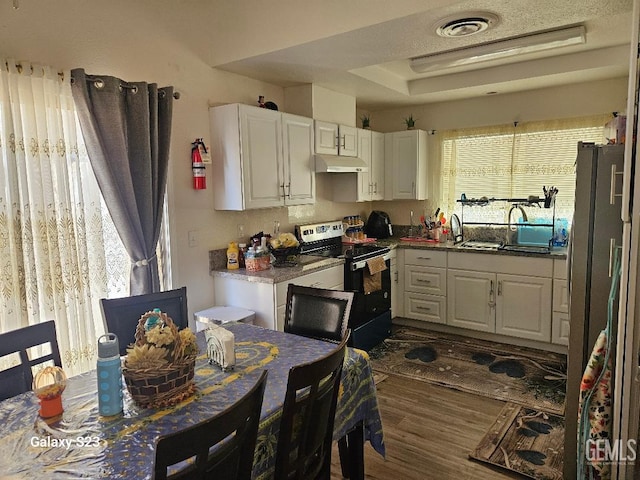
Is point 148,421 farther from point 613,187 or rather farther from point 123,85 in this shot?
point 613,187

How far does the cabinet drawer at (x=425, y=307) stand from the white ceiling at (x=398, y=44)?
79.8 inches

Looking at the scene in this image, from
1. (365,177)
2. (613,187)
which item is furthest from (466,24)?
(365,177)

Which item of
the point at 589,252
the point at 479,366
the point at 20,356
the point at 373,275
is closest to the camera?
the point at 20,356

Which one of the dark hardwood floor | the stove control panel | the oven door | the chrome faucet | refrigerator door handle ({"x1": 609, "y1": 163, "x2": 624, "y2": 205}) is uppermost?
refrigerator door handle ({"x1": 609, "y1": 163, "x2": 624, "y2": 205})

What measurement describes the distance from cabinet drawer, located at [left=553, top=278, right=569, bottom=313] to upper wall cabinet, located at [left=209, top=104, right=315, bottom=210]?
2.34 m

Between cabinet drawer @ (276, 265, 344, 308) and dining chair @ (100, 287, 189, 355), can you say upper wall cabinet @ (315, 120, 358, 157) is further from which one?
dining chair @ (100, 287, 189, 355)

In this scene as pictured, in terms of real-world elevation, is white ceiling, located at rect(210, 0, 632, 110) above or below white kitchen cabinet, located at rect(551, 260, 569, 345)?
above

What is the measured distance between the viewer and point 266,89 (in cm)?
371

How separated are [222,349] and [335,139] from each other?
2.68 m

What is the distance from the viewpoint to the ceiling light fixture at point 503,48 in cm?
298

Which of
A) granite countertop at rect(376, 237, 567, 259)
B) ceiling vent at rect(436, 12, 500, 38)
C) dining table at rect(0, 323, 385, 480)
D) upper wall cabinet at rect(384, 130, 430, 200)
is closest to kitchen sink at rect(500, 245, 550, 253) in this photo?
granite countertop at rect(376, 237, 567, 259)

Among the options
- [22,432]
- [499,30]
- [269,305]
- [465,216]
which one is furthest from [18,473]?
[465,216]

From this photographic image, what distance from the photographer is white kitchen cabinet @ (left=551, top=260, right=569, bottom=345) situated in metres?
3.72

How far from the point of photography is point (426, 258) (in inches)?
173
